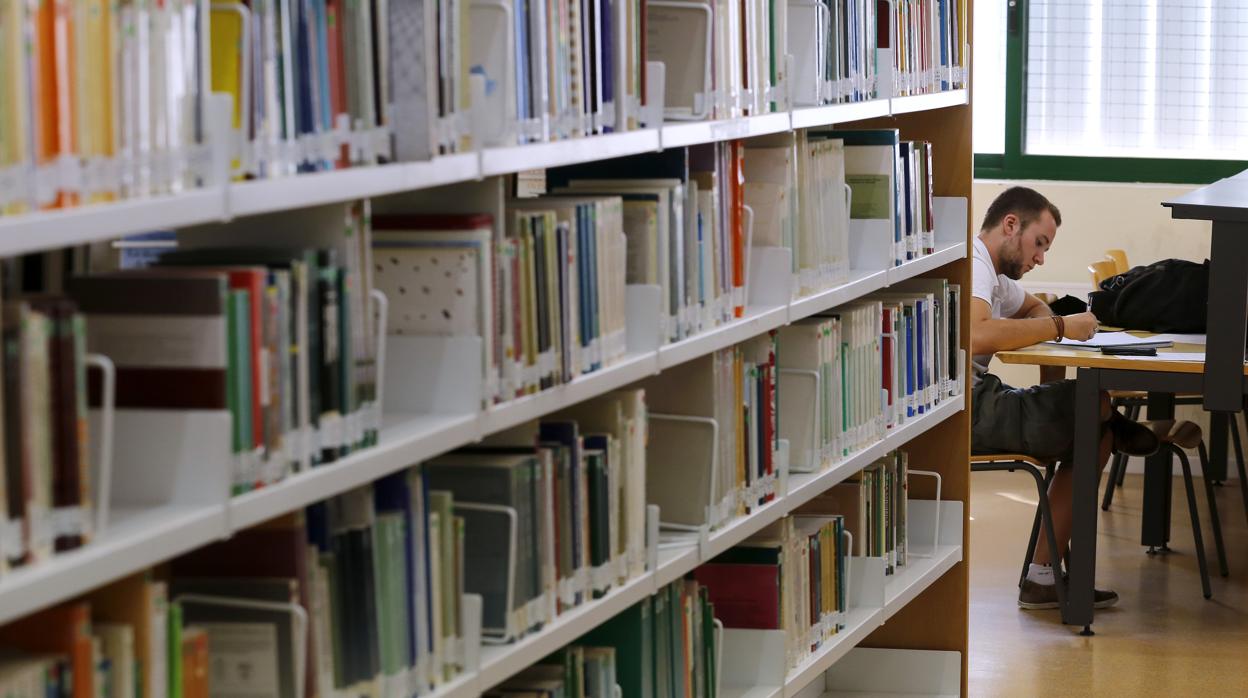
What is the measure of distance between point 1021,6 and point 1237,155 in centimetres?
110

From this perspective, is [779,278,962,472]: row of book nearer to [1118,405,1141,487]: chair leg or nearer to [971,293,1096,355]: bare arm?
[971,293,1096,355]: bare arm

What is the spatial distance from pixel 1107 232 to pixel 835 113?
4315 mm

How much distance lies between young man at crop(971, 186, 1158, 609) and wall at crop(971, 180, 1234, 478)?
1.48 meters

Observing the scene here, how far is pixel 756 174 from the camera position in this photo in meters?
2.90

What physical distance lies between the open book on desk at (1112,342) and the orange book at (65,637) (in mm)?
4004

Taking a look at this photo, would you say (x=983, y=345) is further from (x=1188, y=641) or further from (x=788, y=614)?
(x=788, y=614)

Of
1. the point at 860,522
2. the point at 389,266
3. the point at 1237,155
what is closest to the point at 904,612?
the point at 860,522

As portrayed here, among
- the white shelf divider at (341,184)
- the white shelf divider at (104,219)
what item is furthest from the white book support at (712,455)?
the white shelf divider at (104,219)

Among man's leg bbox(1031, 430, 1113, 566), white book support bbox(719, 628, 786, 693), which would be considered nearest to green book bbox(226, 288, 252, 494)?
white book support bbox(719, 628, 786, 693)

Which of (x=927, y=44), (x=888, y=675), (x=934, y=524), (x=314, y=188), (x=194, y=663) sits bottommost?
(x=888, y=675)

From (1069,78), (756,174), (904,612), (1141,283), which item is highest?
(1069,78)

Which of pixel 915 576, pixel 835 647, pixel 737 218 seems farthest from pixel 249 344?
pixel 915 576

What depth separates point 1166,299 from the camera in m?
5.34

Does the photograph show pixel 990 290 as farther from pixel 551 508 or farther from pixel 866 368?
pixel 551 508
